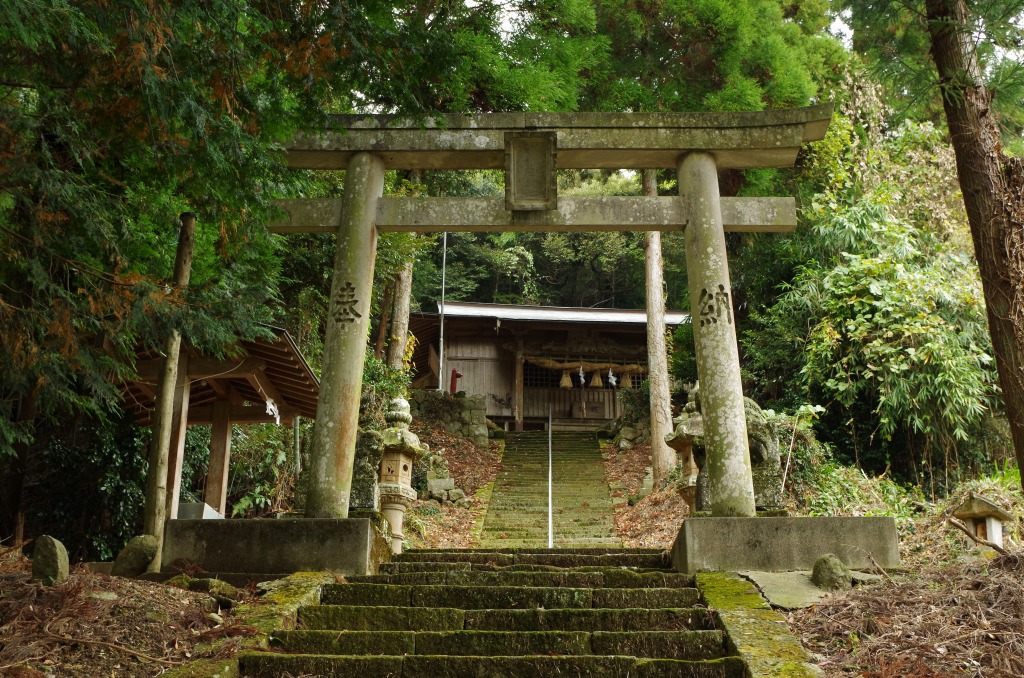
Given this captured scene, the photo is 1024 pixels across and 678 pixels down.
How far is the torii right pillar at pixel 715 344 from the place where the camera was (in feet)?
24.7

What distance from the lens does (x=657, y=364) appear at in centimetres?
1716

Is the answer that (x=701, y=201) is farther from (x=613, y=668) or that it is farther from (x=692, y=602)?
(x=613, y=668)

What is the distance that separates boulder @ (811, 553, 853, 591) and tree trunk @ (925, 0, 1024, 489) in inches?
56.3

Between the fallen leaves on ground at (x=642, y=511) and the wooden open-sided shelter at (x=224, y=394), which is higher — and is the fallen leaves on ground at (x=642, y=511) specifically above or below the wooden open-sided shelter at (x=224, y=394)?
below

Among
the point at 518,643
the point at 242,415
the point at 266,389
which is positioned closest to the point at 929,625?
the point at 518,643

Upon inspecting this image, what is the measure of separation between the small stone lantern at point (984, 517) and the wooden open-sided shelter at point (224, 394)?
22.9 ft

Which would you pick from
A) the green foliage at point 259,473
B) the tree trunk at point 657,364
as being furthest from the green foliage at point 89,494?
the tree trunk at point 657,364

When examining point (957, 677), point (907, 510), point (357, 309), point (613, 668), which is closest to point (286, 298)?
point (357, 309)

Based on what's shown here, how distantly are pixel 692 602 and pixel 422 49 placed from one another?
14.7ft

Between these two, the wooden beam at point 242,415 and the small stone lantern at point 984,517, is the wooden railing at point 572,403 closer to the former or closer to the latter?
the wooden beam at point 242,415

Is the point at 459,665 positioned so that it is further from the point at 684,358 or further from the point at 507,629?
the point at 684,358

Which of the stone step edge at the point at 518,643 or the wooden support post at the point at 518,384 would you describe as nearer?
the stone step edge at the point at 518,643

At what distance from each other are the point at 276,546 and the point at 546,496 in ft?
35.2

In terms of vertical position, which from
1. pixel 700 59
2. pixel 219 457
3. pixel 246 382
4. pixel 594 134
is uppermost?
pixel 700 59
